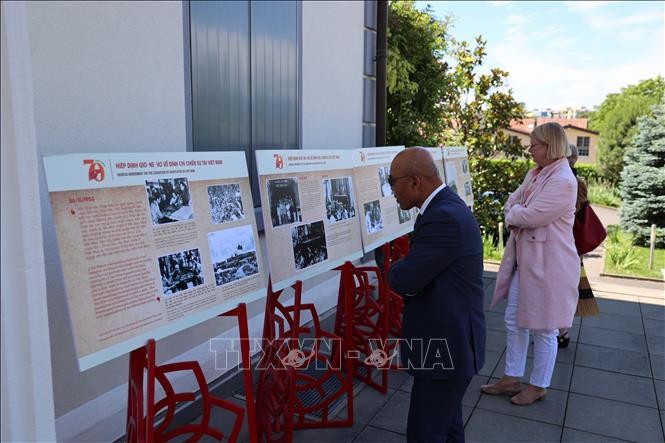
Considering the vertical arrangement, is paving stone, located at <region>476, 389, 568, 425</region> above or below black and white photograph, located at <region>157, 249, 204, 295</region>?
below

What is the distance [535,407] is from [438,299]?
2.04 meters

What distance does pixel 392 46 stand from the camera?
27.6 feet

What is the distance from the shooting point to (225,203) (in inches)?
105

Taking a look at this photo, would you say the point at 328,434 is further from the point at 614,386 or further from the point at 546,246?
the point at 614,386

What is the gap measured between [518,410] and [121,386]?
8.87 ft

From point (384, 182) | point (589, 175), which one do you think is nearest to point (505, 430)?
point (384, 182)

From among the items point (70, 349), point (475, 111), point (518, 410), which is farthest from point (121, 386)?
point (475, 111)

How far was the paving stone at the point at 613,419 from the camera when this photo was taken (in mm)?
3434

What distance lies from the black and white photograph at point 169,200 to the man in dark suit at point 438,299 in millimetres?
1016

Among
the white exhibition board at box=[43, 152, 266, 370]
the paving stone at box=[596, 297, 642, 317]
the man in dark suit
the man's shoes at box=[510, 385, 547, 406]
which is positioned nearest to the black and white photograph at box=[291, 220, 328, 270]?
the white exhibition board at box=[43, 152, 266, 370]

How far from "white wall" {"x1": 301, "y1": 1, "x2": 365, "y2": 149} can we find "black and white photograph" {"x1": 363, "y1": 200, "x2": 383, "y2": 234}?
4.56 feet

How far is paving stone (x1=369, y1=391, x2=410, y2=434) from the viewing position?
346cm

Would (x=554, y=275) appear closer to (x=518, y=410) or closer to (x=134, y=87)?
(x=518, y=410)

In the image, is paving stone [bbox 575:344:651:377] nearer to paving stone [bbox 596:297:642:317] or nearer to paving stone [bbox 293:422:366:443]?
paving stone [bbox 596:297:642:317]
